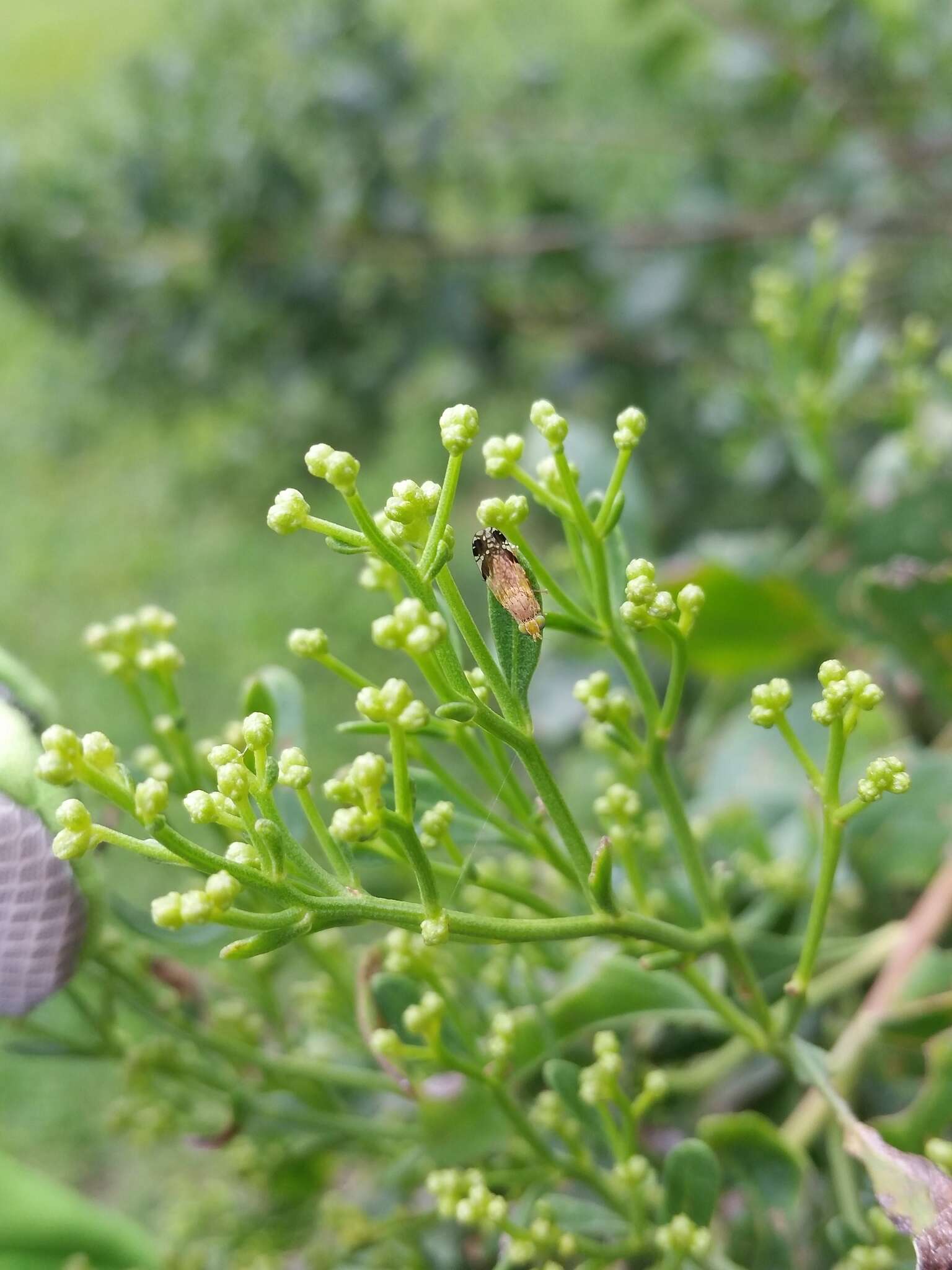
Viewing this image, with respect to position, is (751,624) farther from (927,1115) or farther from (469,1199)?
(469,1199)

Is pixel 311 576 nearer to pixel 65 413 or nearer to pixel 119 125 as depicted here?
pixel 65 413

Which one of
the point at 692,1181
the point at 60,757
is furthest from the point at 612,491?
the point at 692,1181

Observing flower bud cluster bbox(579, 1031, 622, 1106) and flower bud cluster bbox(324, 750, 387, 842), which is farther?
flower bud cluster bbox(579, 1031, 622, 1106)

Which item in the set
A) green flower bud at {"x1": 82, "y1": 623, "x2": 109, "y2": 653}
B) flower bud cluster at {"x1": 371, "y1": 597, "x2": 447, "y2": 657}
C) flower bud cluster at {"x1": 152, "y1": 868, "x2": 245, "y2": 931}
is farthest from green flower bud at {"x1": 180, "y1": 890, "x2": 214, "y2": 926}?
green flower bud at {"x1": 82, "y1": 623, "x2": 109, "y2": 653}

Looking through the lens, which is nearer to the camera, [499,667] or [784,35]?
[499,667]

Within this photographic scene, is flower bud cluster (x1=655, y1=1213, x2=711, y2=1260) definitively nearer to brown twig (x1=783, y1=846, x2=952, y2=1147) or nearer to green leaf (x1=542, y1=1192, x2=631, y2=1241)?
green leaf (x1=542, y1=1192, x2=631, y2=1241)

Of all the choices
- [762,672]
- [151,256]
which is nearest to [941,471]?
[762,672]
